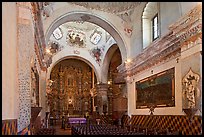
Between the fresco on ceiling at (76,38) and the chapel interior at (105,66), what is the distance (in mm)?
87

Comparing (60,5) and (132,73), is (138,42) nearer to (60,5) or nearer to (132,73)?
(132,73)

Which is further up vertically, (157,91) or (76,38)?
(76,38)

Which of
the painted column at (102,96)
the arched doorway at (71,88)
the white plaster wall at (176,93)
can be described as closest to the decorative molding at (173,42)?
the white plaster wall at (176,93)

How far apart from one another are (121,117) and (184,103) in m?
7.54

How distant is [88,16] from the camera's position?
48.6 ft

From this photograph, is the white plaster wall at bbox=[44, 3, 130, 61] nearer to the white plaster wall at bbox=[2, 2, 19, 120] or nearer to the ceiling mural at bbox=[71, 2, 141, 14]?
the ceiling mural at bbox=[71, 2, 141, 14]

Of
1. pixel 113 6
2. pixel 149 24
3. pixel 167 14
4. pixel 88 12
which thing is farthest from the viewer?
pixel 113 6

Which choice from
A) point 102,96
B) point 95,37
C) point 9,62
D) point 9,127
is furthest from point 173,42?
point 95,37

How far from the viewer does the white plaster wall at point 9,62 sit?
4.79m

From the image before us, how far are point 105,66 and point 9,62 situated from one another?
716 inches

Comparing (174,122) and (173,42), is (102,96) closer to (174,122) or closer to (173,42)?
(174,122)

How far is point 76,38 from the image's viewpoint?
77.2ft

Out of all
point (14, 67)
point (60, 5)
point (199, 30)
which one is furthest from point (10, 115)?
point (60, 5)

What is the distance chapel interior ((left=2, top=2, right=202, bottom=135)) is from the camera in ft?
19.0
